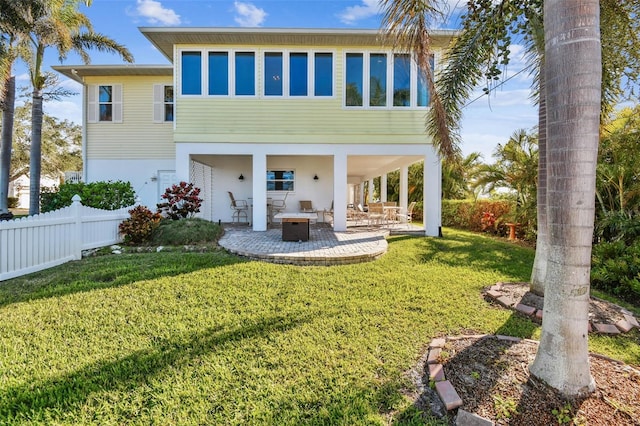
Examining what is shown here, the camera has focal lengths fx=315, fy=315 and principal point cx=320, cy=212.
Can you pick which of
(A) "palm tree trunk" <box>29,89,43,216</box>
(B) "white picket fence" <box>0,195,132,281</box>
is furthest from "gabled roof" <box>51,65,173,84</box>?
(B) "white picket fence" <box>0,195,132,281</box>

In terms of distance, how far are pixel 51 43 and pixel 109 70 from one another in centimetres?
221

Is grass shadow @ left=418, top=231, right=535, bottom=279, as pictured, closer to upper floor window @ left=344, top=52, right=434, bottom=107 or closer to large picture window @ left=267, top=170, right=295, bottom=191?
upper floor window @ left=344, top=52, right=434, bottom=107

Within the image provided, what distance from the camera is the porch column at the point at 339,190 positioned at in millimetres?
10844

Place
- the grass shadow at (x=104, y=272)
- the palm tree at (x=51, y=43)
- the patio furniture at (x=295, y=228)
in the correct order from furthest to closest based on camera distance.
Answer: the palm tree at (x=51, y=43), the patio furniture at (x=295, y=228), the grass shadow at (x=104, y=272)

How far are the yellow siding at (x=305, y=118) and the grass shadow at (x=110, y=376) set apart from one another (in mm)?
8158

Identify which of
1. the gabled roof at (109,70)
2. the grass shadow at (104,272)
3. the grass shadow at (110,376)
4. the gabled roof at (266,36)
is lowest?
the grass shadow at (110,376)

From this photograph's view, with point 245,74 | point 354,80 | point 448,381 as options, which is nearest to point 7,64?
point 245,74

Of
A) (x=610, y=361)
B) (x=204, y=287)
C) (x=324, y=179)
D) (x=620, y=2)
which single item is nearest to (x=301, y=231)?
(x=204, y=287)

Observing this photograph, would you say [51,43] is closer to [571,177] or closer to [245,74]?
[245,74]

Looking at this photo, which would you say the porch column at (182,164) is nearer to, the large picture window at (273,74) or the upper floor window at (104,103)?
the large picture window at (273,74)

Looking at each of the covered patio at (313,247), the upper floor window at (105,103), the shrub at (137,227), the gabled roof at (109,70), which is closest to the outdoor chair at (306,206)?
the covered patio at (313,247)

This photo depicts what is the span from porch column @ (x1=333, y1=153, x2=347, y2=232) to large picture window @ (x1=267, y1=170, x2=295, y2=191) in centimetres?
363

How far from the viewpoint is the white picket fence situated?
5.53 meters

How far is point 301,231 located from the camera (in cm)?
895
